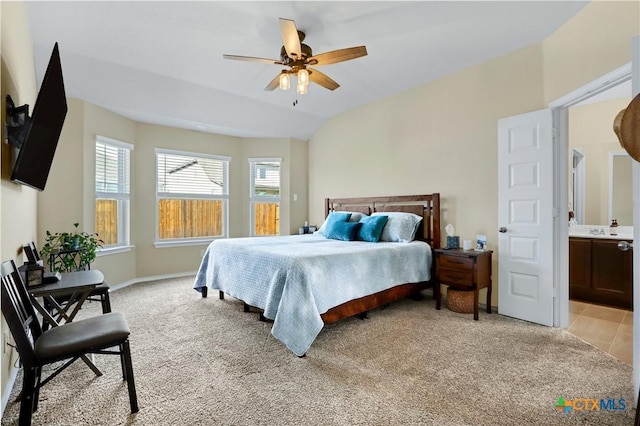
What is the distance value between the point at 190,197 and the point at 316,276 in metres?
3.80

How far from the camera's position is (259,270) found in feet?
9.27

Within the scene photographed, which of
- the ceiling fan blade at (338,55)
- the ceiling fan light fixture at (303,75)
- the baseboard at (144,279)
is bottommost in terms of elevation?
Answer: the baseboard at (144,279)

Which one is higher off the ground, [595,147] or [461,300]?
[595,147]

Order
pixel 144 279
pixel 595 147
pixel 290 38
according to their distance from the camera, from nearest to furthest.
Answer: pixel 290 38 < pixel 595 147 < pixel 144 279

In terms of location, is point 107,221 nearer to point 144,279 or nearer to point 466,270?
point 144,279

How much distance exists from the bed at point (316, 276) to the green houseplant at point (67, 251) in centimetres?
133

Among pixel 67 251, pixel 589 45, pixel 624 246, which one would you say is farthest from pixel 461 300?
pixel 67 251

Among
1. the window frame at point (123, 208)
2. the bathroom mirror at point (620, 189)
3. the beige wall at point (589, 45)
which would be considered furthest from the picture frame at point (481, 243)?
the window frame at point (123, 208)

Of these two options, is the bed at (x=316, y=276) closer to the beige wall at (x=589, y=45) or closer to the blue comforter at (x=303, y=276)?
the blue comforter at (x=303, y=276)

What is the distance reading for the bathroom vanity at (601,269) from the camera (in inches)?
137

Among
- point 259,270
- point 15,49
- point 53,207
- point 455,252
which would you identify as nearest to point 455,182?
point 455,252

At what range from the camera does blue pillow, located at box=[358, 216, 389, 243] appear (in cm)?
381

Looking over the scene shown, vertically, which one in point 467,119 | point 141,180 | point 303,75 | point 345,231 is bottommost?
point 345,231

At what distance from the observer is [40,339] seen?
5.29 feet
